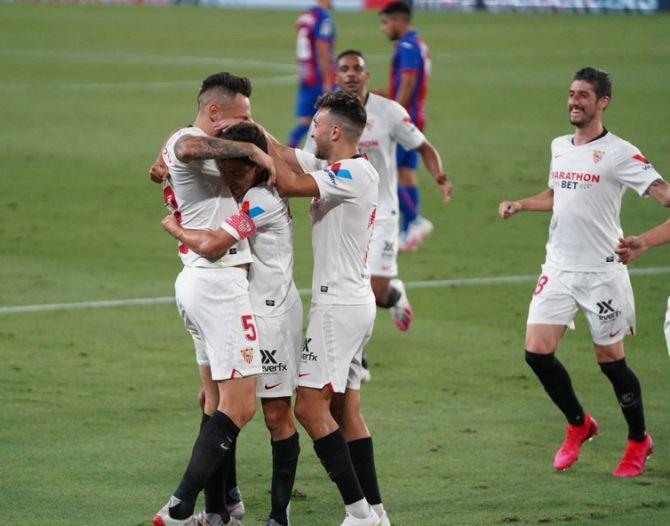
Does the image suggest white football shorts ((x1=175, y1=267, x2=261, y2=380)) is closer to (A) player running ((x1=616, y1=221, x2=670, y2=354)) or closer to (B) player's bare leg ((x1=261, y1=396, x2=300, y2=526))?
(B) player's bare leg ((x1=261, y1=396, x2=300, y2=526))

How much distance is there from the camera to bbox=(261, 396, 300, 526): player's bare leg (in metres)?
6.89

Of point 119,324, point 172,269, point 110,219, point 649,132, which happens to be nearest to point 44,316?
point 119,324

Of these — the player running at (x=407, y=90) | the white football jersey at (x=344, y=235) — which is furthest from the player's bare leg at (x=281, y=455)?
the player running at (x=407, y=90)

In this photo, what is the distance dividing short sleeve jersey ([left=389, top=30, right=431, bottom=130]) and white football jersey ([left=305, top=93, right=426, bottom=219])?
5.21m

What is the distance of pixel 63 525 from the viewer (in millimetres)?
7035

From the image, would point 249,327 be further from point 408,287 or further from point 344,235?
point 408,287

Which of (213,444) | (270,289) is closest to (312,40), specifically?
(270,289)

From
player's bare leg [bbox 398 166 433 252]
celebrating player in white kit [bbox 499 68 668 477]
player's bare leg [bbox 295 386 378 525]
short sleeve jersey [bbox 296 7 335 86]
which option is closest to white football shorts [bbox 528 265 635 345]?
celebrating player in white kit [bbox 499 68 668 477]

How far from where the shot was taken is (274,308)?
6.88m

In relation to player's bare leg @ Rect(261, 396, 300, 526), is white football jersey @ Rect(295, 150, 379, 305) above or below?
above

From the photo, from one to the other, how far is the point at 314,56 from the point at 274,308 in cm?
1382

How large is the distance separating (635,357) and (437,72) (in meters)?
20.9

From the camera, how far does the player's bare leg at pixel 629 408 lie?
808 centimetres

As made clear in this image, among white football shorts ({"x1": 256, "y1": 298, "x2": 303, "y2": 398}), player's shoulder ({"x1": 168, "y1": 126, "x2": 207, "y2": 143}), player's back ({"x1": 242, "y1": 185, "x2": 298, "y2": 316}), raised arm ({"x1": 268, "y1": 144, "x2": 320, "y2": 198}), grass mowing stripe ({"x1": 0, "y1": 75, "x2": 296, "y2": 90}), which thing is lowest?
white football shorts ({"x1": 256, "y1": 298, "x2": 303, "y2": 398})
